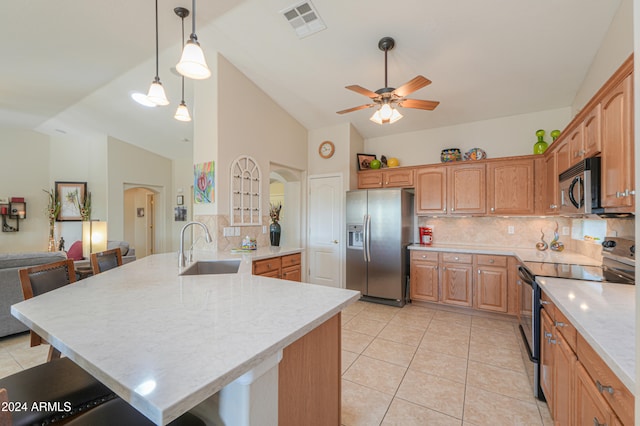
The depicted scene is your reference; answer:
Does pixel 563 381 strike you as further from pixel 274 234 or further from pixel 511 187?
pixel 274 234

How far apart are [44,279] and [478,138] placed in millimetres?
4967

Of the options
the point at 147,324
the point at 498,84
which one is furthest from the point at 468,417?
the point at 498,84

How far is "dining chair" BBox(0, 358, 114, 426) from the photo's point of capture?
2.96 ft

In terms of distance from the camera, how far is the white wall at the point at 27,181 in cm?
557

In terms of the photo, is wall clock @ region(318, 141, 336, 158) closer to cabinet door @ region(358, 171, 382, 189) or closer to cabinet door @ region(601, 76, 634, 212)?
cabinet door @ region(358, 171, 382, 189)

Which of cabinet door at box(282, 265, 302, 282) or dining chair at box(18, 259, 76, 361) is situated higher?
dining chair at box(18, 259, 76, 361)

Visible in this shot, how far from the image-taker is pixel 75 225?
6195 mm

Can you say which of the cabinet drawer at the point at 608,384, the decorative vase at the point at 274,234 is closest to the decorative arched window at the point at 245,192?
the decorative vase at the point at 274,234

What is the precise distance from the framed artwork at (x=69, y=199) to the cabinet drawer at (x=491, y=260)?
7980mm

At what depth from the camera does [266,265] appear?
3129mm

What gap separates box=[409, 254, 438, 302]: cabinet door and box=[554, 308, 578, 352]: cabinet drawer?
229 centimetres

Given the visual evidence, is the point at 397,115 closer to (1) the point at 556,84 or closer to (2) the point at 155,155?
(1) the point at 556,84

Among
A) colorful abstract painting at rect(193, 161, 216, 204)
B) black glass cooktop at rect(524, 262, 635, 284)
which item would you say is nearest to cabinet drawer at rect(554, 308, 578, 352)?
black glass cooktop at rect(524, 262, 635, 284)

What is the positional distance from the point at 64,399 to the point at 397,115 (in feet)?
9.65
